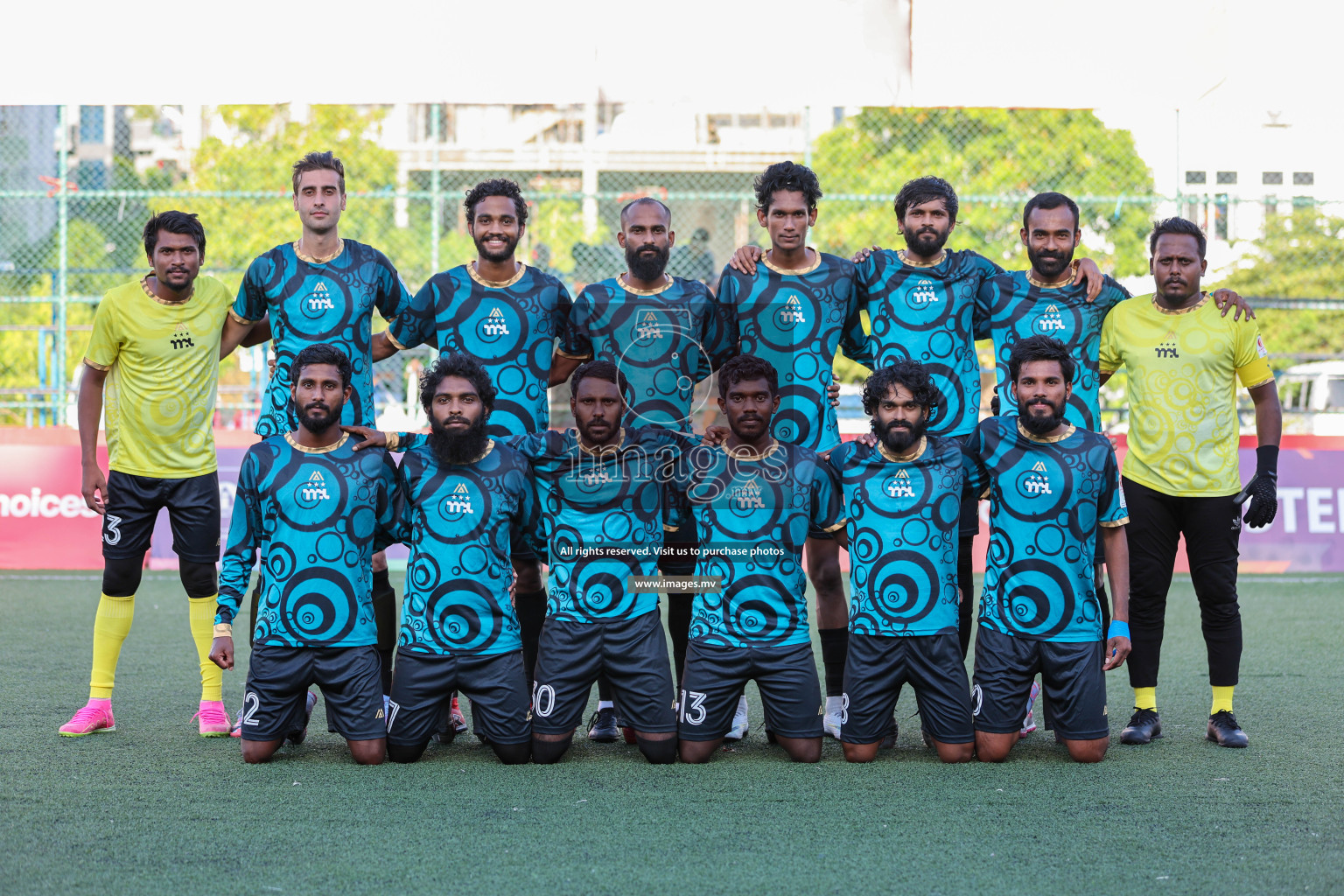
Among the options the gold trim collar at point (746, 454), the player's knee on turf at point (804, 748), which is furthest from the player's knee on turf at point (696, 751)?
the gold trim collar at point (746, 454)

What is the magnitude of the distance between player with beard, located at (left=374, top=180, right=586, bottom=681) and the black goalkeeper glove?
104 inches

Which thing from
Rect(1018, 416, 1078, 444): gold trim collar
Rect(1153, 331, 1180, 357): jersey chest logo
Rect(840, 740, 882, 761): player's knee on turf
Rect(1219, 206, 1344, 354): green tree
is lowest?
Rect(840, 740, 882, 761): player's knee on turf

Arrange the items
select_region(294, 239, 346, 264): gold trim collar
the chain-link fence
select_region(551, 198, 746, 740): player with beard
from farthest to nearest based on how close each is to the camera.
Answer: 1. the chain-link fence
2. select_region(294, 239, 346, 264): gold trim collar
3. select_region(551, 198, 746, 740): player with beard

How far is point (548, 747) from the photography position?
15.3 ft

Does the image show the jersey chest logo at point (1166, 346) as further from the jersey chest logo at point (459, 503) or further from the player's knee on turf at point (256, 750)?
the player's knee on turf at point (256, 750)

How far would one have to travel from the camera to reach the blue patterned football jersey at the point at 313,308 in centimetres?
513

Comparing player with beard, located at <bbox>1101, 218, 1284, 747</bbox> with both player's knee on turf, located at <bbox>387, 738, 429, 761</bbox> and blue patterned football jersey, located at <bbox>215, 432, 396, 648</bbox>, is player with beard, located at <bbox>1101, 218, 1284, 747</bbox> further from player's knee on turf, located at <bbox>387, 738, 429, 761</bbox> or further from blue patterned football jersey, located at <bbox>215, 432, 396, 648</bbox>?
blue patterned football jersey, located at <bbox>215, 432, 396, 648</bbox>

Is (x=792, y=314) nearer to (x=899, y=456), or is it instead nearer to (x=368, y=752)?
(x=899, y=456)

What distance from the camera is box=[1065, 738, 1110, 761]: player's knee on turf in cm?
468

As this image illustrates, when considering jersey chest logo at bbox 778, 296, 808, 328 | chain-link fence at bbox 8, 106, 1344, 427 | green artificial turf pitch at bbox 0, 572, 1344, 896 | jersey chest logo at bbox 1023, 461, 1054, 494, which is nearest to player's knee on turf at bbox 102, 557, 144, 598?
green artificial turf pitch at bbox 0, 572, 1344, 896

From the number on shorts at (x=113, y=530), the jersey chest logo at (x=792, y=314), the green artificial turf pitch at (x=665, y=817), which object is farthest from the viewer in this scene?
the number on shorts at (x=113, y=530)

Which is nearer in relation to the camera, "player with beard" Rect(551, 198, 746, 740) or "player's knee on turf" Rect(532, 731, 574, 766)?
"player's knee on turf" Rect(532, 731, 574, 766)

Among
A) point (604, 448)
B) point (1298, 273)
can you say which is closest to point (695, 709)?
point (604, 448)

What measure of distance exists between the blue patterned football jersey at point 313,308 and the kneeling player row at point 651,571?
0.43m
